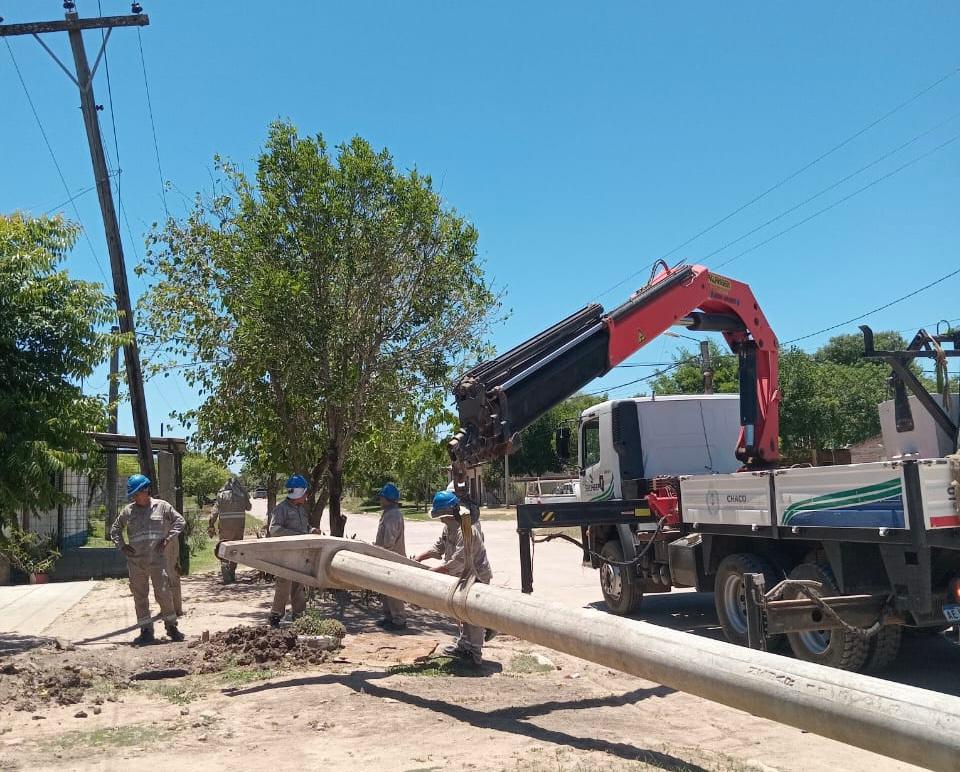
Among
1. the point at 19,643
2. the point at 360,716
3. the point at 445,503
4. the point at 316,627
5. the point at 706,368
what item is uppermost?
the point at 706,368

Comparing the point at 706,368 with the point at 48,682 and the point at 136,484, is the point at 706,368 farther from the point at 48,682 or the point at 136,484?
the point at 48,682

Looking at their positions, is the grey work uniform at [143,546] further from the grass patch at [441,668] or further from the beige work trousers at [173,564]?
the grass patch at [441,668]

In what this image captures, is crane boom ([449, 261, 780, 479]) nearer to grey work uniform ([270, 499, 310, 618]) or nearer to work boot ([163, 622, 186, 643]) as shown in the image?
grey work uniform ([270, 499, 310, 618])

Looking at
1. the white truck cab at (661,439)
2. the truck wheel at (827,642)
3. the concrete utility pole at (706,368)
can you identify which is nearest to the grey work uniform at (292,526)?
the white truck cab at (661,439)

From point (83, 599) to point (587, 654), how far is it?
34.7 ft

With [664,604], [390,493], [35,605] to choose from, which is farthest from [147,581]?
[664,604]

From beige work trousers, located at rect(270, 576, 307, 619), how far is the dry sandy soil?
72 cm

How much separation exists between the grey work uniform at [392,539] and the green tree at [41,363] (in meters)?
3.30

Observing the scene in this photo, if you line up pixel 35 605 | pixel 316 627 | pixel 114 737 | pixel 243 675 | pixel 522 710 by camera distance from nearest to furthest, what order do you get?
1. pixel 114 737
2. pixel 522 710
3. pixel 243 675
4. pixel 316 627
5. pixel 35 605

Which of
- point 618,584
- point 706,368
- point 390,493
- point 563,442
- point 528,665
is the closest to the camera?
point 528,665

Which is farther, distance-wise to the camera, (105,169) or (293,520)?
(105,169)

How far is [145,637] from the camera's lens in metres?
9.26

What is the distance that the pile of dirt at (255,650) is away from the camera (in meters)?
7.89

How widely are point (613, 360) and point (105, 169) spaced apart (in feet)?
26.2
